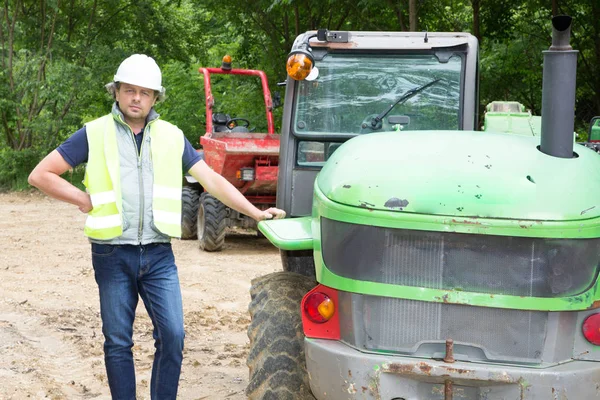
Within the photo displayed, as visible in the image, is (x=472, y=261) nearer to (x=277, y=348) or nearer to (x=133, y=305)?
(x=277, y=348)

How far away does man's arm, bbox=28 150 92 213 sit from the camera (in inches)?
171

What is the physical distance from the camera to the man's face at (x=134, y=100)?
4.41 m

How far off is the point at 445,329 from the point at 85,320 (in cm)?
461

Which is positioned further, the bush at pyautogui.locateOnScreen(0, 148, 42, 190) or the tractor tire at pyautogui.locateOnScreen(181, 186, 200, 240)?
the bush at pyautogui.locateOnScreen(0, 148, 42, 190)

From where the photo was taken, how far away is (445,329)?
358 centimetres

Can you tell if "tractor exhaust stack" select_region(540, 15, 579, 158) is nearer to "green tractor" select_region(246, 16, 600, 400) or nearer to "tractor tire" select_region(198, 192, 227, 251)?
"green tractor" select_region(246, 16, 600, 400)

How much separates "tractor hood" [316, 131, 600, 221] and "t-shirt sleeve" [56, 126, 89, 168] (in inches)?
47.4

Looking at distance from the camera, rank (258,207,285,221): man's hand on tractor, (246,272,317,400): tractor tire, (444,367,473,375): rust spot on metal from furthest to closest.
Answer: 1. (258,207,285,221): man's hand on tractor
2. (246,272,317,400): tractor tire
3. (444,367,473,375): rust spot on metal

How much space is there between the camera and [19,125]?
21.9 m

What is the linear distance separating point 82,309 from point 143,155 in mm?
3905

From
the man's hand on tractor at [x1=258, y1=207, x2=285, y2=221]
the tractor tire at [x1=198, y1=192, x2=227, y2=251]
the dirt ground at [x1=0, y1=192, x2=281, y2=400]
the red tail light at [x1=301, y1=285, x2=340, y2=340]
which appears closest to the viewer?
the red tail light at [x1=301, y1=285, x2=340, y2=340]

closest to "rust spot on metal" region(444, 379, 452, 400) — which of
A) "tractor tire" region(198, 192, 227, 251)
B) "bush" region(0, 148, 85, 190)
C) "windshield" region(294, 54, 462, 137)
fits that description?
"windshield" region(294, 54, 462, 137)

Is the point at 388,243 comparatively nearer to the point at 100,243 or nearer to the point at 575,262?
the point at 575,262

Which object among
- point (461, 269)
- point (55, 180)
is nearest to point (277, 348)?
point (461, 269)
